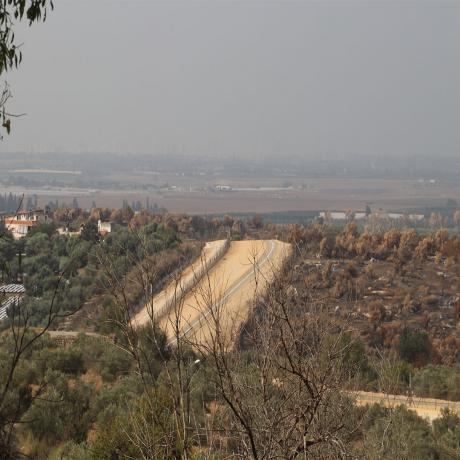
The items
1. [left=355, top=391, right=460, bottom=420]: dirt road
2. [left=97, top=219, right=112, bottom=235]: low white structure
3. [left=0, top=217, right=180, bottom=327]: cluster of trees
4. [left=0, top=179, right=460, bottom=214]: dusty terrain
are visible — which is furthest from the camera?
[left=0, top=179, right=460, bottom=214]: dusty terrain

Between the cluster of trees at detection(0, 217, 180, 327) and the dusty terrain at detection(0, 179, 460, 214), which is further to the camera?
the dusty terrain at detection(0, 179, 460, 214)

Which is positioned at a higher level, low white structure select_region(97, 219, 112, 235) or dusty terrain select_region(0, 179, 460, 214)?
low white structure select_region(97, 219, 112, 235)

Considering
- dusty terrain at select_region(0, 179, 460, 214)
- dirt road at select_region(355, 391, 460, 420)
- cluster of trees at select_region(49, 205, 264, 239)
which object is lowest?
dusty terrain at select_region(0, 179, 460, 214)

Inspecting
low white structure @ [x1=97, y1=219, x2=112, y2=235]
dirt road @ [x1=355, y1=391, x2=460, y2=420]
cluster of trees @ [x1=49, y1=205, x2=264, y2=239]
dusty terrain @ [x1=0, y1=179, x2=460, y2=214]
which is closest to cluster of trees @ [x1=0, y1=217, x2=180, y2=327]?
low white structure @ [x1=97, y1=219, x2=112, y2=235]

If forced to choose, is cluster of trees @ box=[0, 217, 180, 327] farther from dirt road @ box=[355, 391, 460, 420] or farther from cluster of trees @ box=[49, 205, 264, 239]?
dirt road @ box=[355, 391, 460, 420]

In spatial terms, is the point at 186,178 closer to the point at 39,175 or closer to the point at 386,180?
the point at 39,175

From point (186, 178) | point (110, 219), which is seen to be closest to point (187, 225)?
point (110, 219)

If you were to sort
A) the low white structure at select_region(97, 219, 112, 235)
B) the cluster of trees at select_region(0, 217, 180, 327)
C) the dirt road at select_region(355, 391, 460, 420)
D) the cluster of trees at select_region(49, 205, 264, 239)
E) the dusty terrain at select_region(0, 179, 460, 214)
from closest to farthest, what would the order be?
the dirt road at select_region(355, 391, 460, 420)
the cluster of trees at select_region(0, 217, 180, 327)
the low white structure at select_region(97, 219, 112, 235)
the cluster of trees at select_region(49, 205, 264, 239)
the dusty terrain at select_region(0, 179, 460, 214)

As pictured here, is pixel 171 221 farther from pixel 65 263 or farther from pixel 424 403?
pixel 424 403

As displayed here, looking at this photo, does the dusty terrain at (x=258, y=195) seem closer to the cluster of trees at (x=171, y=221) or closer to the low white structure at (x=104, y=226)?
the cluster of trees at (x=171, y=221)

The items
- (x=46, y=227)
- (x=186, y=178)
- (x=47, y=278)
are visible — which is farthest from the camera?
(x=186, y=178)

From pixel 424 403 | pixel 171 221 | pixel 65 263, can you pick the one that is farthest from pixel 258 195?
pixel 424 403
